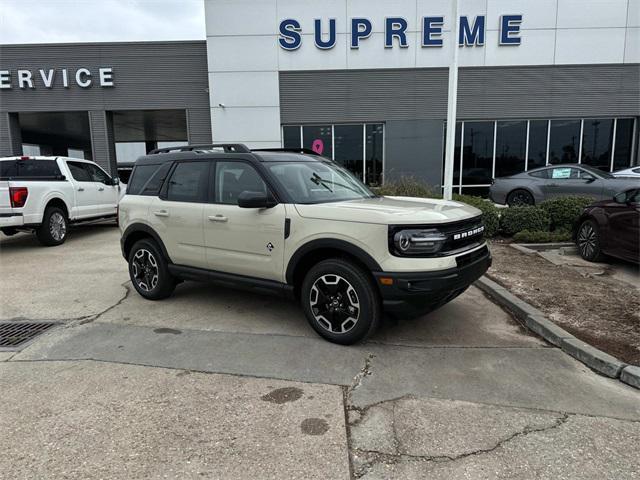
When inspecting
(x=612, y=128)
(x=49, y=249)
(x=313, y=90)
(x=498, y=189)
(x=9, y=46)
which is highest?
(x=9, y=46)

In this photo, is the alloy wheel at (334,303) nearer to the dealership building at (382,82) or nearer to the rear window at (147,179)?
the rear window at (147,179)

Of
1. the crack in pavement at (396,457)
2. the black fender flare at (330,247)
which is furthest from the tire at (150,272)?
the crack in pavement at (396,457)

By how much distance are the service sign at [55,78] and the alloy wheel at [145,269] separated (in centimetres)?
1533

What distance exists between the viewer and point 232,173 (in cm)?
479

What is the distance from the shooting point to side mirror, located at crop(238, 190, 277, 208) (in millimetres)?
4207

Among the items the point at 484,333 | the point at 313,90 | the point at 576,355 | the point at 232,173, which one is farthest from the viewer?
the point at 313,90

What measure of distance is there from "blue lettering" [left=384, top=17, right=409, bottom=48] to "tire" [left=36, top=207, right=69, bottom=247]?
42.7 ft

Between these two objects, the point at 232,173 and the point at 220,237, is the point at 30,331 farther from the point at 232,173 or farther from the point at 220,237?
the point at 232,173

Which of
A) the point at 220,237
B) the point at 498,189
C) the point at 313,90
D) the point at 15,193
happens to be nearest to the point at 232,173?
the point at 220,237

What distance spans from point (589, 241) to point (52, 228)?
10638 mm

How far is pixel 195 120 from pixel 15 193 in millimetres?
10485

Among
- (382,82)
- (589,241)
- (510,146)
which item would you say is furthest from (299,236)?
(510,146)

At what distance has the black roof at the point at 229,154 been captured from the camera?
4711 millimetres

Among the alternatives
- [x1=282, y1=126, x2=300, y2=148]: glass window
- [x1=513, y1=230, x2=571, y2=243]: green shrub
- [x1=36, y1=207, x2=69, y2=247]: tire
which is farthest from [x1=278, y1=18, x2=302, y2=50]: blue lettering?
[x1=513, y1=230, x2=571, y2=243]: green shrub
